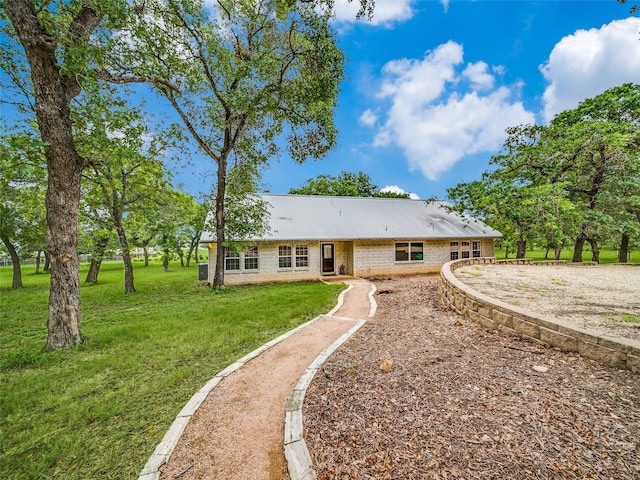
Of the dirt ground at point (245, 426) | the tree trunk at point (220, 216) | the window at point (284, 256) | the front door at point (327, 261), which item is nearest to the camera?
the dirt ground at point (245, 426)

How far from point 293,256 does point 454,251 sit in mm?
Result: 10749

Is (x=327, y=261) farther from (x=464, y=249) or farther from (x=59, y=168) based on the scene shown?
(x=59, y=168)

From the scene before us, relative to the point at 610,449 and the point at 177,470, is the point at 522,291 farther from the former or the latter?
the point at 177,470

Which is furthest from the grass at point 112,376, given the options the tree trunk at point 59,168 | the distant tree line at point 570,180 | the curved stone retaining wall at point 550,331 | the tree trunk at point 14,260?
the distant tree line at point 570,180

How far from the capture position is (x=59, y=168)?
5059 mm

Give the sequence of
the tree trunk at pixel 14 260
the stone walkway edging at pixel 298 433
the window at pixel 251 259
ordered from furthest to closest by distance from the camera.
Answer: the tree trunk at pixel 14 260 → the window at pixel 251 259 → the stone walkway edging at pixel 298 433

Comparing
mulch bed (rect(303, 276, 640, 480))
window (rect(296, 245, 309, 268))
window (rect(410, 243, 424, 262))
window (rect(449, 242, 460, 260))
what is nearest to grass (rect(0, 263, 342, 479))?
mulch bed (rect(303, 276, 640, 480))

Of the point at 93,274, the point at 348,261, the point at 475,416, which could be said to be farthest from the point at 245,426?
the point at 93,274

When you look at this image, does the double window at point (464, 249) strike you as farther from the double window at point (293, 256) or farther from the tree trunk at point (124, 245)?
the tree trunk at point (124, 245)

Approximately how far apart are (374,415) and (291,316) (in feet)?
14.8

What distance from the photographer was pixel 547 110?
17.6 meters

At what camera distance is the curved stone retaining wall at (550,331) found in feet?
9.66

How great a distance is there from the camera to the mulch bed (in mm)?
1958

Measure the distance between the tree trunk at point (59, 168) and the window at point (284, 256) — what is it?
363 inches
